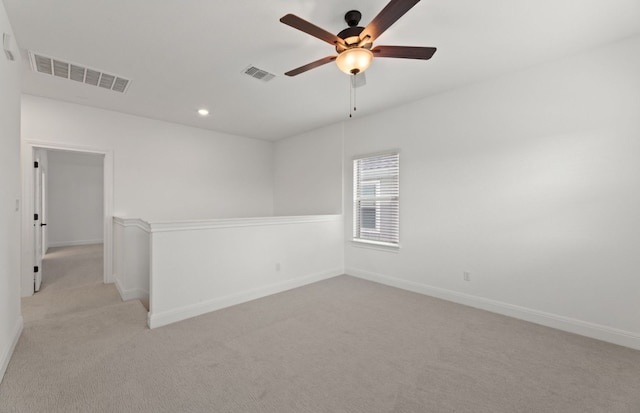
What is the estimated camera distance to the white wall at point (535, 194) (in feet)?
8.15

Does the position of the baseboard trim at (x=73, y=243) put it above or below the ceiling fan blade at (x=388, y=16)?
below

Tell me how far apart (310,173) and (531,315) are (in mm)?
3970

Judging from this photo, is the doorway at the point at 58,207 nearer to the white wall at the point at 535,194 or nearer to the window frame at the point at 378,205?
the window frame at the point at 378,205

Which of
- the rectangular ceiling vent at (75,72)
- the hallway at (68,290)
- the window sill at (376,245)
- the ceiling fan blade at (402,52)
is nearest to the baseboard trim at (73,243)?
the hallway at (68,290)

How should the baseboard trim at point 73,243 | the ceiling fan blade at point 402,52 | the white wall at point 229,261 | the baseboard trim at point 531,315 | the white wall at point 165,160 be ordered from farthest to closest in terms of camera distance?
the baseboard trim at point 73,243 < the white wall at point 165,160 < the white wall at point 229,261 < the baseboard trim at point 531,315 < the ceiling fan blade at point 402,52

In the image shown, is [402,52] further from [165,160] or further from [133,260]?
[165,160]

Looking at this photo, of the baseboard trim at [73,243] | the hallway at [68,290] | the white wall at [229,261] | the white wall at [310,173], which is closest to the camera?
the white wall at [229,261]

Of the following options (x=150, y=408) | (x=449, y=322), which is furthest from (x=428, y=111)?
(x=150, y=408)

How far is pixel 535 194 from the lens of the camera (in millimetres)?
2918

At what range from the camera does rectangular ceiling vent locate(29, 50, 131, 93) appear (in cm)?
278

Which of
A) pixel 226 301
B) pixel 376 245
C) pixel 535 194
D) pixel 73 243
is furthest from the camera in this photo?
pixel 73 243

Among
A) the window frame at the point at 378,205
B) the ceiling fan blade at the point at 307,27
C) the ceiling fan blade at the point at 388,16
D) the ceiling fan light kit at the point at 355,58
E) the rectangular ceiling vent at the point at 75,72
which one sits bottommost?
the window frame at the point at 378,205

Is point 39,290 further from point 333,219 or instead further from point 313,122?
point 313,122

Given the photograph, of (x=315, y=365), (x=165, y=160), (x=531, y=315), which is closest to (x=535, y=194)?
(x=531, y=315)
